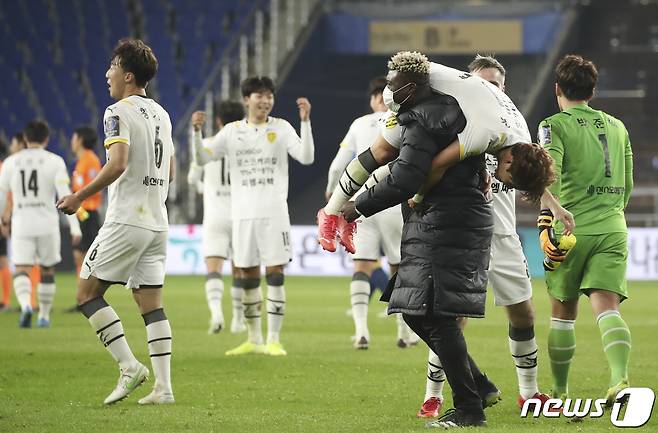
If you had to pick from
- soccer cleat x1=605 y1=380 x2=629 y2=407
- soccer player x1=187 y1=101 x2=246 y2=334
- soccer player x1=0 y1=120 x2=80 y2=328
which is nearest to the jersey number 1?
soccer player x1=0 y1=120 x2=80 y2=328

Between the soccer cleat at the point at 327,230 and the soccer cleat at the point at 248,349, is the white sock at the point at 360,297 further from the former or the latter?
the soccer cleat at the point at 327,230

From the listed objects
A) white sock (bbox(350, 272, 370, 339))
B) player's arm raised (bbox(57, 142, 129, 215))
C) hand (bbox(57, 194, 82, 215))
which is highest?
player's arm raised (bbox(57, 142, 129, 215))

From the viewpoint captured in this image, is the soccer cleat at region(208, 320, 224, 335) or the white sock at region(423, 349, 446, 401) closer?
the white sock at region(423, 349, 446, 401)

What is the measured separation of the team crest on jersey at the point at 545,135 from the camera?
7578 millimetres

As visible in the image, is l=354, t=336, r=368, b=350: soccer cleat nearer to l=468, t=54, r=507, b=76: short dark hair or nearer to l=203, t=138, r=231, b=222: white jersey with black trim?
l=203, t=138, r=231, b=222: white jersey with black trim

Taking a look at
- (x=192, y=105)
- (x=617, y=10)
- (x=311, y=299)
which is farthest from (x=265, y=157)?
(x=617, y=10)

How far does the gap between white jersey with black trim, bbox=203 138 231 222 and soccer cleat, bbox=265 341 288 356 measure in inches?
98.8

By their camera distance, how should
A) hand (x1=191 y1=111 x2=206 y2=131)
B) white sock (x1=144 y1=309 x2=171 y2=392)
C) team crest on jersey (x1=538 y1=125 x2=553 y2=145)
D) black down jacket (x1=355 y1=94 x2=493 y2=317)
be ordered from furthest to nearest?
hand (x1=191 y1=111 x2=206 y2=131) → white sock (x1=144 y1=309 x2=171 y2=392) → team crest on jersey (x1=538 y1=125 x2=553 y2=145) → black down jacket (x1=355 y1=94 x2=493 y2=317)

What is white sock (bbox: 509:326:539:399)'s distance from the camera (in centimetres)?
791

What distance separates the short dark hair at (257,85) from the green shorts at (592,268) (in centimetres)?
451

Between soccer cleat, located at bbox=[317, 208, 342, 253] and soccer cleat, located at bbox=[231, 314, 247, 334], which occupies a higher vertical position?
soccer cleat, located at bbox=[317, 208, 342, 253]

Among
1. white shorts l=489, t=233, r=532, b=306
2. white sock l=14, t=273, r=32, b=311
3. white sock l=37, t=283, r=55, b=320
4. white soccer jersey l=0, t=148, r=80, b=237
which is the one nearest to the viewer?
white shorts l=489, t=233, r=532, b=306

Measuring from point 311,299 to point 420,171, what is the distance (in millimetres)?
13394

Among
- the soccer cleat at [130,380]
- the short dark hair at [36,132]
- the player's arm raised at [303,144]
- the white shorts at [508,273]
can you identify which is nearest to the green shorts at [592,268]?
the white shorts at [508,273]
